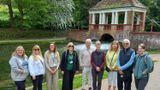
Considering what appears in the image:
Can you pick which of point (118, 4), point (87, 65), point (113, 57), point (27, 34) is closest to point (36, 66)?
point (87, 65)

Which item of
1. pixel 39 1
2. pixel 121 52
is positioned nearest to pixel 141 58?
pixel 121 52

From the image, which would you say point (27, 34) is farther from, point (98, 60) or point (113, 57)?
point (113, 57)

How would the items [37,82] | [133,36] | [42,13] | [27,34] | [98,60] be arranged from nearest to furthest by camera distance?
[37,82] < [98,60] < [133,36] < [42,13] < [27,34]

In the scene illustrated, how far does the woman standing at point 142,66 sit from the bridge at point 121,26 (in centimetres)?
2223

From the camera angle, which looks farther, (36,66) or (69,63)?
(69,63)

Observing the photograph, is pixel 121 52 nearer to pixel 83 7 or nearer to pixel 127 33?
pixel 127 33

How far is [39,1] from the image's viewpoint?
3778 cm

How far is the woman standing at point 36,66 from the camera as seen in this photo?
9.18 m

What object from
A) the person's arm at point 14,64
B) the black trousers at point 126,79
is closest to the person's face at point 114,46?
the black trousers at point 126,79

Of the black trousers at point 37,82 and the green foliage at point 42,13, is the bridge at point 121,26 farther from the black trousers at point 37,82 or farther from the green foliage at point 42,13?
the black trousers at point 37,82

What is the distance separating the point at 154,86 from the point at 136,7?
81.0 ft

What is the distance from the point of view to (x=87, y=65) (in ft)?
→ 34.1

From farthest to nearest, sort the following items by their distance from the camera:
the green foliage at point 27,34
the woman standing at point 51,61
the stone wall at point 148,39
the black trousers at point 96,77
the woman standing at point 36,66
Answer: the green foliage at point 27,34, the stone wall at point 148,39, the black trousers at point 96,77, the woman standing at point 51,61, the woman standing at point 36,66

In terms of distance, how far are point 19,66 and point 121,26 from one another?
1129 inches
